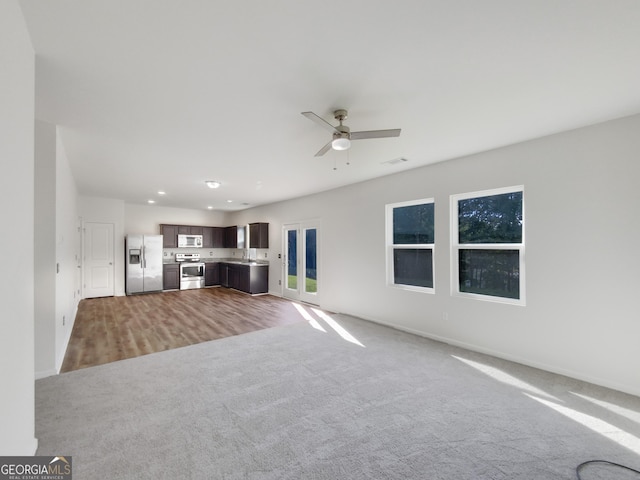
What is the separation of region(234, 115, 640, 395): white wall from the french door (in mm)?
2623

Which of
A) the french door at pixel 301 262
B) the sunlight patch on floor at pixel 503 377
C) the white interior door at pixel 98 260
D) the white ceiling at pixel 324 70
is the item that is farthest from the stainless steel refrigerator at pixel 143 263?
the sunlight patch on floor at pixel 503 377

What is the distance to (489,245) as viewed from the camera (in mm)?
3729

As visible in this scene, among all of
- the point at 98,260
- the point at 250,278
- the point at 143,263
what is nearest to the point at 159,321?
the point at 250,278

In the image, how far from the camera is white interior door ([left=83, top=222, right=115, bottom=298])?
718 centimetres

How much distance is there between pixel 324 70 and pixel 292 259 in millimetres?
5705

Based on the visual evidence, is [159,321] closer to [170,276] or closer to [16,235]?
[170,276]

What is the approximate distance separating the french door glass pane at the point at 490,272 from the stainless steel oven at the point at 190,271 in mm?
7756

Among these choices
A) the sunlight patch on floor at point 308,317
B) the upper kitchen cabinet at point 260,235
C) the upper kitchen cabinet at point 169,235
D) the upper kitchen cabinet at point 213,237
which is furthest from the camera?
the upper kitchen cabinet at point 213,237

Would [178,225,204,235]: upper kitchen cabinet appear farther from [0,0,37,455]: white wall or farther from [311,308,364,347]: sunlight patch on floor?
[0,0,37,455]: white wall

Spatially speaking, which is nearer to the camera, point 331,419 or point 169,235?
point 331,419

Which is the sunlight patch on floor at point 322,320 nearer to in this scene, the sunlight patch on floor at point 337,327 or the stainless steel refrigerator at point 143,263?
the sunlight patch on floor at point 337,327

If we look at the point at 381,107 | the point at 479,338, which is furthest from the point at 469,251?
the point at 381,107

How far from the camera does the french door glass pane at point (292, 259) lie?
7.21 metres

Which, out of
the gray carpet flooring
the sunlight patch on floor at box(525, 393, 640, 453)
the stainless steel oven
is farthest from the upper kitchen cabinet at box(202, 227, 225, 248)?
the sunlight patch on floor at box(525, 393, 640, 453)
